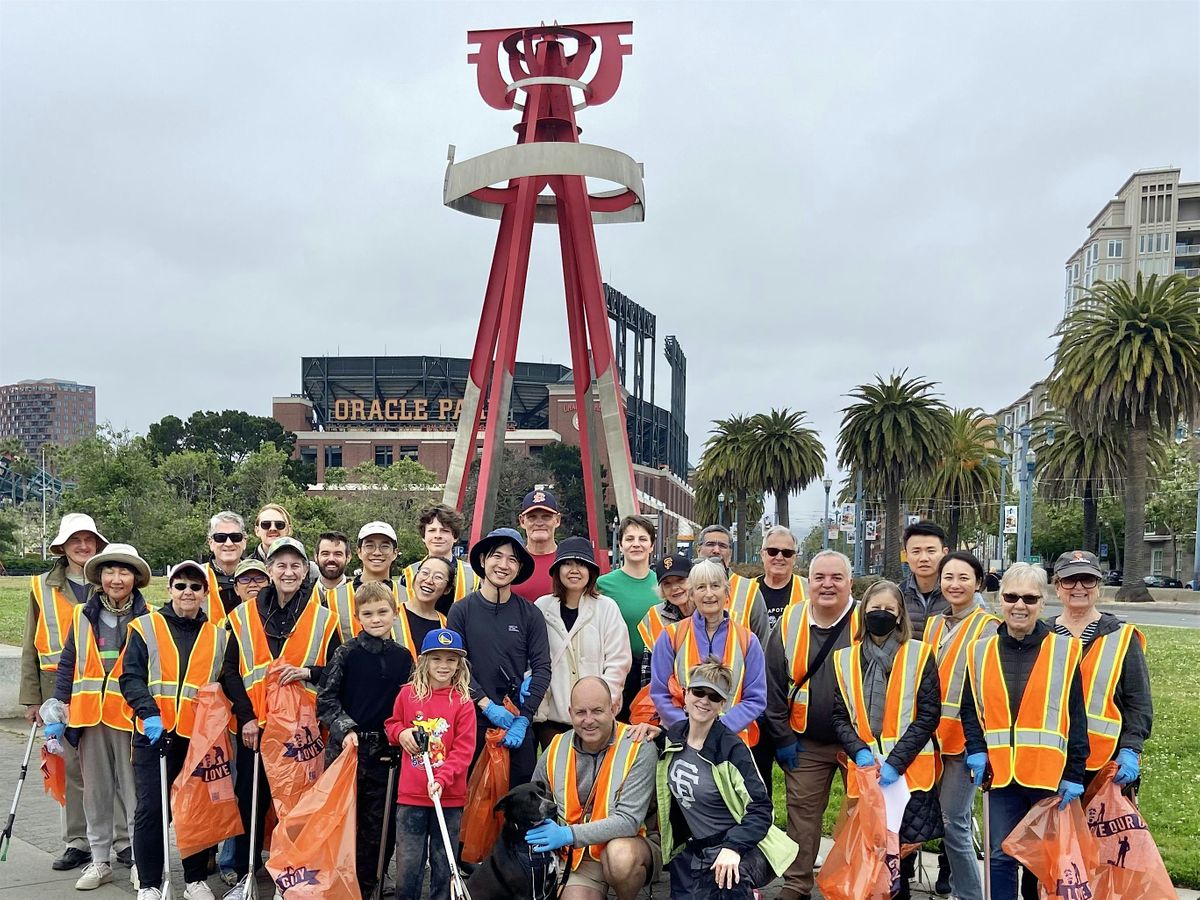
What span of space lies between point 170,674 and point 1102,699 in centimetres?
492

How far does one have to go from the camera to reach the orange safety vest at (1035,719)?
486 centimetres

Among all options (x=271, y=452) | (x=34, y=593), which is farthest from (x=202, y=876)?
(x=271, y=452)

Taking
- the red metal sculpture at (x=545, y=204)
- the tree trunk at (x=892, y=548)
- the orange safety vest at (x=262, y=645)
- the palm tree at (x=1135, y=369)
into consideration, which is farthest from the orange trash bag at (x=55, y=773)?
the palm tree at (x=1135, y=369)

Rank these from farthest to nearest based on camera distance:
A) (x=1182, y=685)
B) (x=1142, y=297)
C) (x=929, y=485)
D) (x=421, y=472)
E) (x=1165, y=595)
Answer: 1. (x=421, y=472)
2. (x=929, y=485)
3. (x=1165, y=595)
4. (x=1142, y=297)
5. (x=1182, y=685)

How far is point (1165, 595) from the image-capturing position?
41.0 metres

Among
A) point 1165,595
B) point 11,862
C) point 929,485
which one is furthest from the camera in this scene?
point 929,485

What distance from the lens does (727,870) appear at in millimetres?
4633

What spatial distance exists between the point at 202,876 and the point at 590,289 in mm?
20729

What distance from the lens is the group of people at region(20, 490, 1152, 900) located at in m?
4.96

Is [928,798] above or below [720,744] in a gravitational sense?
below

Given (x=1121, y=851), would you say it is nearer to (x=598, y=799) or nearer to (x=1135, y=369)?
(x=598, y=799)

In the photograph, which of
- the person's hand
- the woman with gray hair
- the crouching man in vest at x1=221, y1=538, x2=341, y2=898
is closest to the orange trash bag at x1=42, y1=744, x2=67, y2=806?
the crouching man in vest at x1=221, y1=538, x2=341, y2=898

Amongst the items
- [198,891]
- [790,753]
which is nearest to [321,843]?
[198,891]

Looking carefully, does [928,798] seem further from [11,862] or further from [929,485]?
[929,485]
